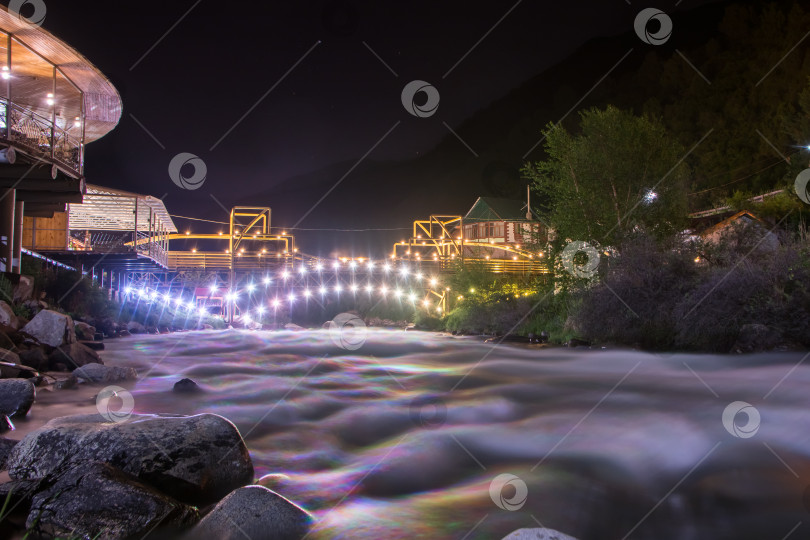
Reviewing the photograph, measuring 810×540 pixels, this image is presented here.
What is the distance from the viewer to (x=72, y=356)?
1272 centimetres

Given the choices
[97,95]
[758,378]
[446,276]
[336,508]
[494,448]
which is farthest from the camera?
[446,276]

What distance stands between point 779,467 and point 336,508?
5.06 m

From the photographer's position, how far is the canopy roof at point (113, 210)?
2900 cm

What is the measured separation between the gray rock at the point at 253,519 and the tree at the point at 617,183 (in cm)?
2196

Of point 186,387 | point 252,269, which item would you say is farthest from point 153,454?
point 252,269

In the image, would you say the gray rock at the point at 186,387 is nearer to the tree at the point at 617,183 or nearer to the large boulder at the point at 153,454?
the large boulder at the point at 153,454

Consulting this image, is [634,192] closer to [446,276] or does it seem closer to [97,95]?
[446,276]

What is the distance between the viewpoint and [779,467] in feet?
21.1

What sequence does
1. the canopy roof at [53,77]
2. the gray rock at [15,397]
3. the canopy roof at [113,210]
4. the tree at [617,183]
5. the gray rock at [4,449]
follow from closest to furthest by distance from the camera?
the gray rock at [4,449], the gray rock at [15,397], the canopy roof at [53,77], the tree at [617,183], the canopy roof at [113,210]

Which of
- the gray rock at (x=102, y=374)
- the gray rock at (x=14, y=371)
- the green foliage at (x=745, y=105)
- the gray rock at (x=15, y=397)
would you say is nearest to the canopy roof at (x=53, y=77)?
the gray rock at (x=102, y=374)

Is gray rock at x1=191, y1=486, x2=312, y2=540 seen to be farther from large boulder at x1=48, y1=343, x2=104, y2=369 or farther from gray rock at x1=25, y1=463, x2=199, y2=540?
large boulder at x1=48, y1=343, x2=104, y2=369

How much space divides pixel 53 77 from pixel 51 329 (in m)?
10.9

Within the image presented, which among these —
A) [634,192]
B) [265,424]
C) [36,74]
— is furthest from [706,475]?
[36,74]

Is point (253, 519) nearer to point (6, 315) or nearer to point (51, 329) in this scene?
point (51, 329)
